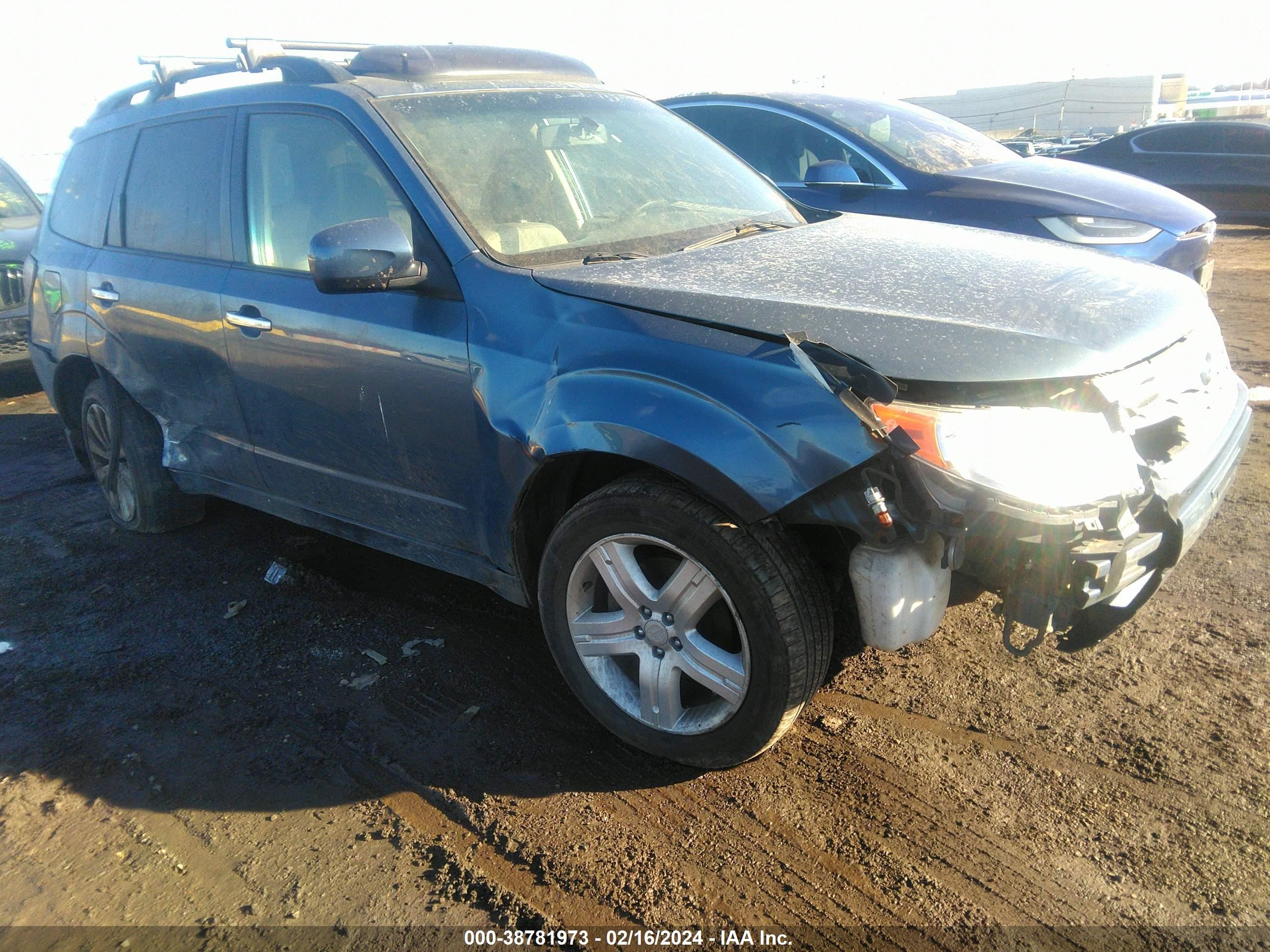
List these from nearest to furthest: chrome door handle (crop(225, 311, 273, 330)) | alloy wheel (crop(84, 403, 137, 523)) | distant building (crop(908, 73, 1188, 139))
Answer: chrome door handle (crop(225, 311, 273, 330)), alloy wheel (crop(84, 403, 137, 523)), distant building (crop(908, 73, 1188, 139))

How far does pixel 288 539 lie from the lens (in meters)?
4.56

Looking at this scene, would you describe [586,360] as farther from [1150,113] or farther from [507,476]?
[1150,113]

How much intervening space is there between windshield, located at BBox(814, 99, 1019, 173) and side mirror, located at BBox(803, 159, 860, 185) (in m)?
0.85

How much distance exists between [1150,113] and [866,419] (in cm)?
4531

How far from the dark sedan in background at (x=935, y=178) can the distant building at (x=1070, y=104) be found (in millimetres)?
34968

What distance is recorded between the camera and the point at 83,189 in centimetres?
452

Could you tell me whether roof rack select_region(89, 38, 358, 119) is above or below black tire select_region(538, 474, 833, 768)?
above

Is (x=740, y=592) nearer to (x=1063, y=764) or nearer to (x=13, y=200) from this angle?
(x=1063, y=764)

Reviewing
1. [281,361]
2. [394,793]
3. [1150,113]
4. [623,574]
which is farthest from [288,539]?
[1150,113]

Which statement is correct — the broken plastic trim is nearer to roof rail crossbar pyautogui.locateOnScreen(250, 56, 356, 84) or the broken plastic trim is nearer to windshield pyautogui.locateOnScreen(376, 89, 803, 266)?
windshield pyautogui.locateOnScreen(376, 89, 803, 266)

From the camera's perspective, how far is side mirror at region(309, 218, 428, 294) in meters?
2.75

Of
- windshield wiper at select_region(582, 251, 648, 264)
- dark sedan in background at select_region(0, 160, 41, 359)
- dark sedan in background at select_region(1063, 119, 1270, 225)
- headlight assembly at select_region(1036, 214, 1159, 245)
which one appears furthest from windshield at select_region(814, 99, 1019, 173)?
dark sedan in background at select_region(1063, 119, 1270, 225)

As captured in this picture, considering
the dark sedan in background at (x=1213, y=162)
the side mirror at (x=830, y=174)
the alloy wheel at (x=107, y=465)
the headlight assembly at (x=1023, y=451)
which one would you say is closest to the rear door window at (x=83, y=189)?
the alloy wheel at (x=107, y=465)

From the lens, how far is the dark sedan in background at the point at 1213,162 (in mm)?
11438
